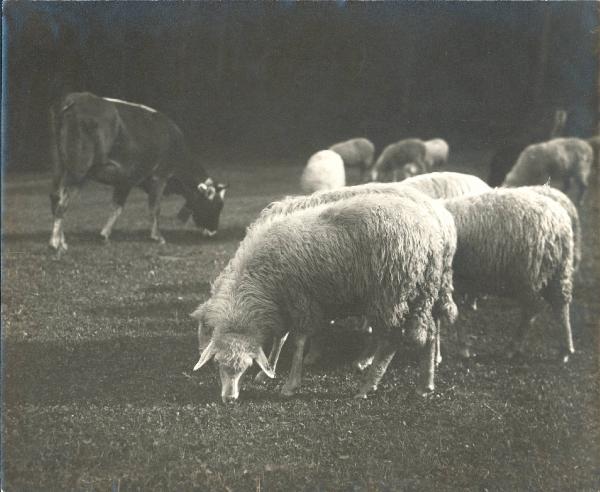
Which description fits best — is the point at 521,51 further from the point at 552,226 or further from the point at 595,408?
the point at 595,408

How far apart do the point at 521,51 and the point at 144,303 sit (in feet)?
13.7

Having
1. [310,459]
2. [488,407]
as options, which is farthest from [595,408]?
Answer: [310,459]

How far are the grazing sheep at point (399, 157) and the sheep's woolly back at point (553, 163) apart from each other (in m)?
1.10

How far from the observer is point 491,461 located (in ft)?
15.9

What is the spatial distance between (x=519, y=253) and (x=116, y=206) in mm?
3988

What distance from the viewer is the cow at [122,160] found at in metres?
6.23

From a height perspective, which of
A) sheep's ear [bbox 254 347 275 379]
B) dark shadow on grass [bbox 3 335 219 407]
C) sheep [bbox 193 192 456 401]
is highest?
sheep [bbox 193 192 456 401]

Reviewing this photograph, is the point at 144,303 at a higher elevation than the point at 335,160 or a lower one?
lower

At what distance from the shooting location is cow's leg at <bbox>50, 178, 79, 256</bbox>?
20.2 feet

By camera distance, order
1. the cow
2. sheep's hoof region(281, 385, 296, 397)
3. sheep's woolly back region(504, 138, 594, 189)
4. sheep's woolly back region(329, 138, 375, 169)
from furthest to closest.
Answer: sheep's woolly back region(329, 138, 375, 169), the cow, sheep's woolly back region(504, 138, 594, 189), sheep's hoof region(281, 385, 296, 397)

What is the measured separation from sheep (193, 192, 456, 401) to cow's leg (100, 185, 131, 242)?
1525 millimetres

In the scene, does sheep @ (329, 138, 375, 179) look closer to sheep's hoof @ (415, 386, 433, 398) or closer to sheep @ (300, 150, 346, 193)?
sheep @ (300, 150, 346, 193)

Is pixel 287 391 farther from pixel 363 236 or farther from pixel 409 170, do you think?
pixel 409 170

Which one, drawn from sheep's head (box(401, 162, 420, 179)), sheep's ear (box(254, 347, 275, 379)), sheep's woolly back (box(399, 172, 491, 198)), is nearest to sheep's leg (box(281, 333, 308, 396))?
sheep's ear (box(254, 347, 275, 379))
